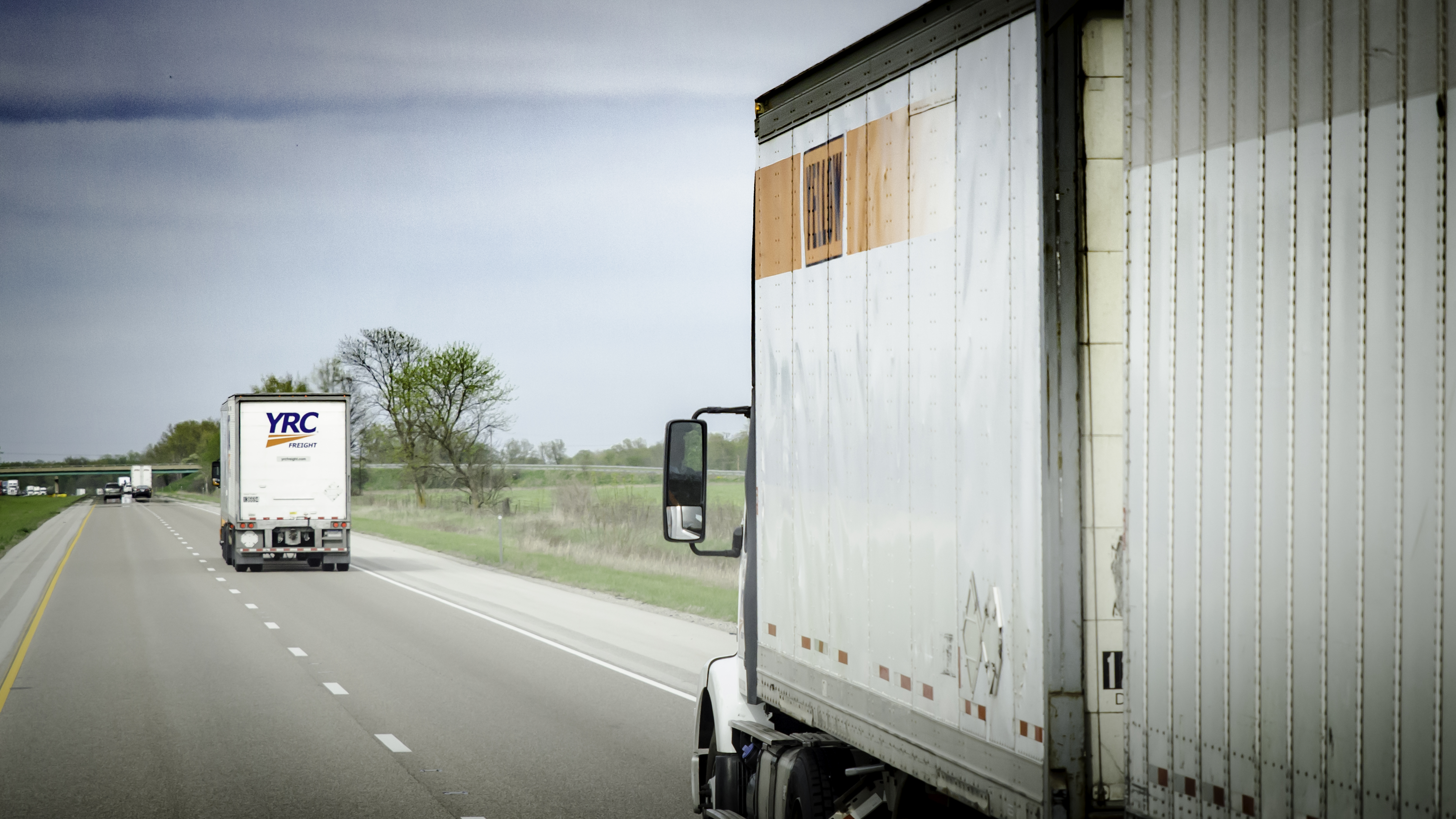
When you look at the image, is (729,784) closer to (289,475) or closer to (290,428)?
(289,475)

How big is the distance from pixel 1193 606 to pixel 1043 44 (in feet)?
5.39

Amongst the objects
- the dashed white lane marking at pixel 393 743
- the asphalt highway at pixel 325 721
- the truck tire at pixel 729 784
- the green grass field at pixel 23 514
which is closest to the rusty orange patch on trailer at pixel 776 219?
the truck tire at pixel 729 784

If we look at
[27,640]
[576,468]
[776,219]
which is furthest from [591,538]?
[576,468]

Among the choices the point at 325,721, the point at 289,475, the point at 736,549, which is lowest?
the point at 325,721

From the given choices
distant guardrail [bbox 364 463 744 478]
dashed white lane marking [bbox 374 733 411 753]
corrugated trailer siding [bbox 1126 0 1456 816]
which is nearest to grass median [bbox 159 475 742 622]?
distant guardrail [bbox 364 463 744 478]

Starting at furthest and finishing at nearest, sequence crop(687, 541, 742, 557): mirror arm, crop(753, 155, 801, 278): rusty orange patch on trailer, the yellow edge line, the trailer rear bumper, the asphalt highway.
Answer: the trailer rear bumper → the yellow edge line → the asphalt highway → crop(687, 541, 742, 557): mirror arm → crop(753, 155, 801, 278): rusty orange patch on trailer

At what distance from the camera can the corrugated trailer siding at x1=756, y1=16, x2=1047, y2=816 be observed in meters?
3.55

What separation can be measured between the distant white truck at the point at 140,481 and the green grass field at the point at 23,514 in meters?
5.45

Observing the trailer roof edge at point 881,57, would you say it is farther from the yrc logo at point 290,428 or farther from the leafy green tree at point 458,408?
the leafy green tree at point 458,408

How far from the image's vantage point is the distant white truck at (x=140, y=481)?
376ft

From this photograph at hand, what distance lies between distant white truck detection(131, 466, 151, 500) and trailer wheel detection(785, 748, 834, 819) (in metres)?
122

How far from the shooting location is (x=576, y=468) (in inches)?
3378

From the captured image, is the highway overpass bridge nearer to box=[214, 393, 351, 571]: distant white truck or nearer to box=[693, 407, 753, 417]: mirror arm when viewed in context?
box=[214, 393, 351, 571]: distant white truck

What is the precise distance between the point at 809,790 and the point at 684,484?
1.77 m
